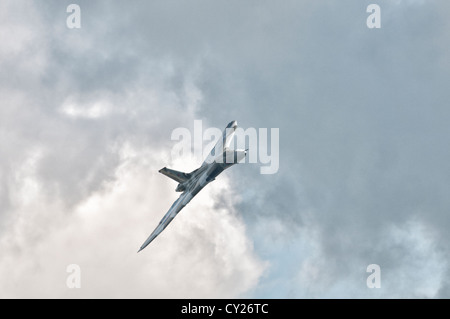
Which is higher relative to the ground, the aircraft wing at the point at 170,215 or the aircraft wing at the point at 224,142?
the aircraft wing at the point at 224,142

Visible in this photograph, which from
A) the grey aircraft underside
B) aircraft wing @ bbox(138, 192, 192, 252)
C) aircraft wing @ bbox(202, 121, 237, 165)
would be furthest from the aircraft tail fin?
aircraft wing @ bbox(202, 121, 237, 165)

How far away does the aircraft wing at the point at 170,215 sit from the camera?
394 feet

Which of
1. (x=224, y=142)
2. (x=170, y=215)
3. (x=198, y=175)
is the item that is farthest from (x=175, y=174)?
(x=224, y=142)

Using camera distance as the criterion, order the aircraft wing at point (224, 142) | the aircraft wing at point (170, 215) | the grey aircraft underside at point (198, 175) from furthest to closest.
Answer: the aircraft wing at point (170, 215)
the aircraft wing at point (224, 142)
the grey aircraft underside at point (198, 175)

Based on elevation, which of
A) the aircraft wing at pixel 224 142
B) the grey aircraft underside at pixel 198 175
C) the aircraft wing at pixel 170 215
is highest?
the aircraft wing at pixel 224 142

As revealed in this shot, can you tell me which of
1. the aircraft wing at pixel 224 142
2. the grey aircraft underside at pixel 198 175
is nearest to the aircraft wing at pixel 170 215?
the grey aircraft underside at pixel 198 175

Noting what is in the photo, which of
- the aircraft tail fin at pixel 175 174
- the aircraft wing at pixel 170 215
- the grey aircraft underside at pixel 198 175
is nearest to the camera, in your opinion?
the grey aircraft underside at pixel 198 175

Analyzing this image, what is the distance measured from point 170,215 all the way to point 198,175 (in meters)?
13.5

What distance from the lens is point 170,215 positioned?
12156 centimetres

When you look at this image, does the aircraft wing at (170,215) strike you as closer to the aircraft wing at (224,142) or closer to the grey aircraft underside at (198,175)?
the grey aircraft underside at (198,175)

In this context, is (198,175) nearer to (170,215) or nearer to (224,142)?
(224,142)

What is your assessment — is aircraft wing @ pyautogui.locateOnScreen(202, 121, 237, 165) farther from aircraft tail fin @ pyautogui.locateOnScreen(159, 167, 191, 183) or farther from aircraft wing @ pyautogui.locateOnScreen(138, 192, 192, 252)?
aircraft wing @ pyautogui.locateOnScreen(138, 192, 192, 252)
